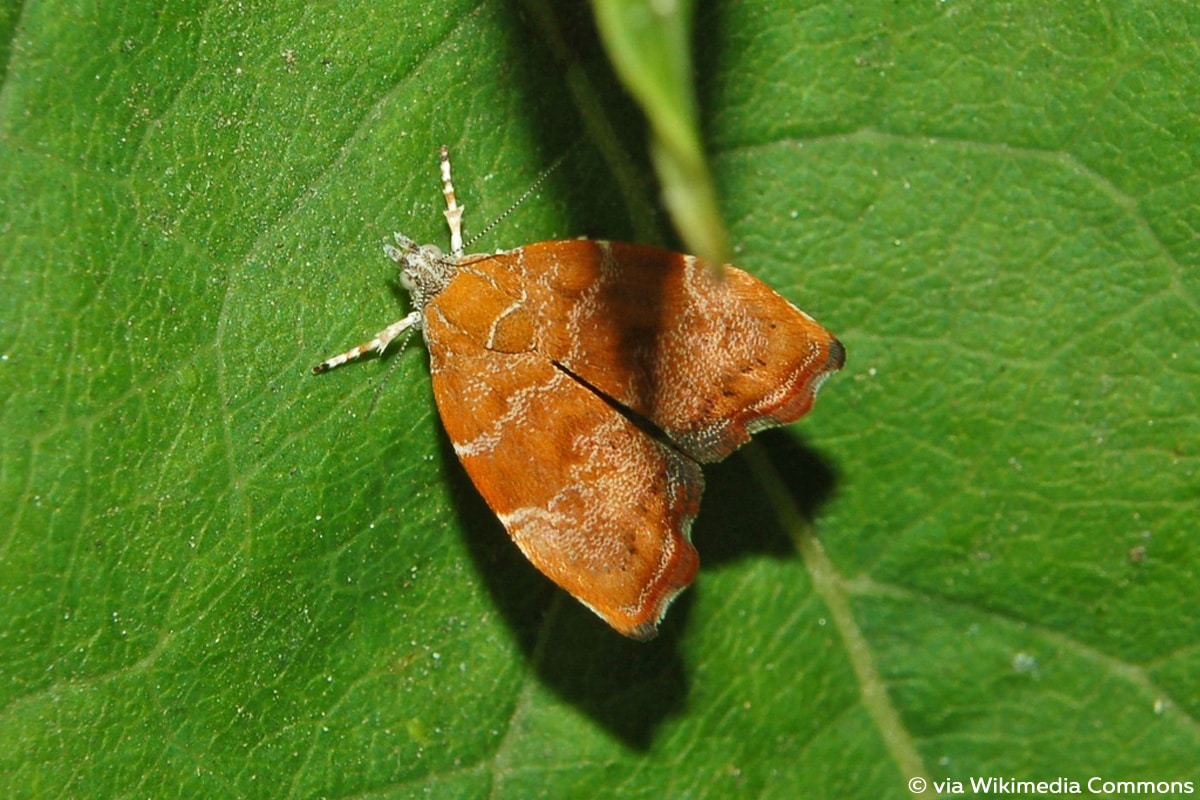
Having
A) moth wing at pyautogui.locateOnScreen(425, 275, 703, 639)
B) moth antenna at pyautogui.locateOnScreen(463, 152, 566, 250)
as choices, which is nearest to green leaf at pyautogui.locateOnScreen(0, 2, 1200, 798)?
moth antenna at pyautogui.locateOnScreen(463, 152, 566, 250)

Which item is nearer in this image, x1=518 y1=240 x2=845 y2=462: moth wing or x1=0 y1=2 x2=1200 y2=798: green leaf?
x1=0 y1=2 x2=1200 y2=798: green leaf

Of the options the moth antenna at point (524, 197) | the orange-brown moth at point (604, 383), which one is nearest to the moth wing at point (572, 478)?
the orange-brown moth at point (604, 383)

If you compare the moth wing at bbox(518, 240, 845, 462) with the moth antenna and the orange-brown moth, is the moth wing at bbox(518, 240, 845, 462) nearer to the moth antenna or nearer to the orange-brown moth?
the orange-brown moth

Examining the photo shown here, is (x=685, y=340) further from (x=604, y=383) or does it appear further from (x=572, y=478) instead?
(x=572, y=478)

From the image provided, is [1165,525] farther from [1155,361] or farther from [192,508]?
[192,508]

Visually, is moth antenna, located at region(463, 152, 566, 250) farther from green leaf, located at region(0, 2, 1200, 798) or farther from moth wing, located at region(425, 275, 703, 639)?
moth wing, located at region(425, 275, 703, 639)

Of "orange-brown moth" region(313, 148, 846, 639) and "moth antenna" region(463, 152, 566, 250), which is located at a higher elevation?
"moth antenna" region(463, 152, 566, 250)

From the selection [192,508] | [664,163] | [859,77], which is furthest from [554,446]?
[664,163]
